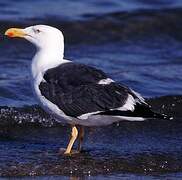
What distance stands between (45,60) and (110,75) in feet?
12.2

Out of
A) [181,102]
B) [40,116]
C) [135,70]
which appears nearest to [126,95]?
[40,116]

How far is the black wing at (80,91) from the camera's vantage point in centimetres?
827

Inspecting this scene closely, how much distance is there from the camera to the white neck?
29.0ft

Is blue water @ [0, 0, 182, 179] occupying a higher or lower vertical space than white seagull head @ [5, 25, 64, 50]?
lower

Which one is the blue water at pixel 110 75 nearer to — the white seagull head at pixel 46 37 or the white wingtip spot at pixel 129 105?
the white wingtip spot at pixel 129 105

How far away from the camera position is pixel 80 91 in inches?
332

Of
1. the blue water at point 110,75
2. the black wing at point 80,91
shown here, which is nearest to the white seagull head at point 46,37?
Result: the black wing at point 80,91

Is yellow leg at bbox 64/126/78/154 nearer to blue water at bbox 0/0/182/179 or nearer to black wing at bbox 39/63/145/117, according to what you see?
blue water at bbox 0/0/182/179

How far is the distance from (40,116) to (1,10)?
21.3 ft

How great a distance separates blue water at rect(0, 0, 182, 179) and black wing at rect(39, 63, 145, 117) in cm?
59

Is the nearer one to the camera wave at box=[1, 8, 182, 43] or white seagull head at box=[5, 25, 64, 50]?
white seagull head at box=[5, 25, 64, 50]

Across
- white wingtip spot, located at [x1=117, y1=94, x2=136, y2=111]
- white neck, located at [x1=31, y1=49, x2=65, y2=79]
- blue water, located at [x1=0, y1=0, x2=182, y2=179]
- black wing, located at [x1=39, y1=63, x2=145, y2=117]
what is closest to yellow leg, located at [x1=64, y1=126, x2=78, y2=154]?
blue water, located at [x1=0, y1=0, x2=182, y2=179]

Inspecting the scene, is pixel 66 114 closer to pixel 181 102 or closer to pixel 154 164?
pixel 154 164

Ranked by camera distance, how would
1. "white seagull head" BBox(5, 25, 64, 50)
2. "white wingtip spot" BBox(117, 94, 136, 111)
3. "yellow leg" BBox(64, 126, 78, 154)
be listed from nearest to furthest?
"white wingtip spot" BBox(117, 94, 136, 111) < "yellow leg" BBox(64, 126, 78, 154) < "white seagull head" BBox(5, 25, 64, 50)
